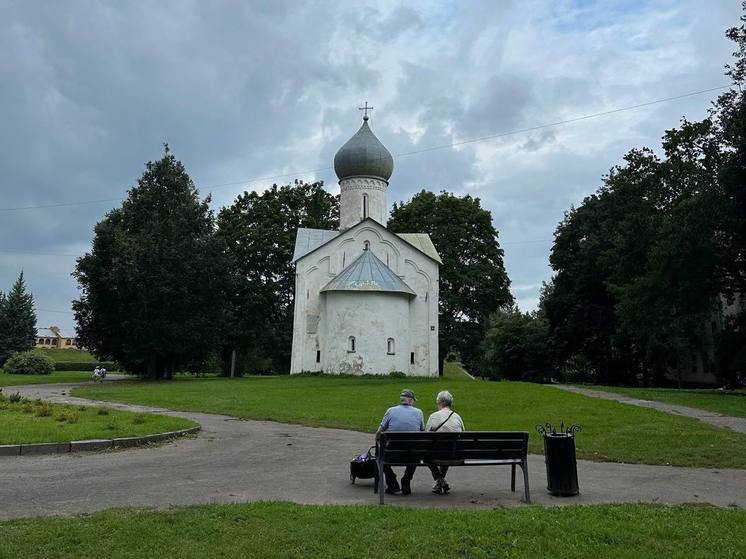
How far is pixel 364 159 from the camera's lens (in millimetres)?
47094

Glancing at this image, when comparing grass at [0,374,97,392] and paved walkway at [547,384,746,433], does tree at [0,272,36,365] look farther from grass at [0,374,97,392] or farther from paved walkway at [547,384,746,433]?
paved walkway at [547,384,746,433]

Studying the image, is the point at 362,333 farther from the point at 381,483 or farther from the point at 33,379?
the point at 381,483

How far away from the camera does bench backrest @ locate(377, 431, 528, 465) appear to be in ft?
27.2

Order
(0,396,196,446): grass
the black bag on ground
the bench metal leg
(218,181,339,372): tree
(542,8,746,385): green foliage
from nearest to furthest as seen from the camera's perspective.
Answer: the bench metal leg, the black bag on ground, (0,396,196,446): grass, (542,8,746,385): green foliage, (218,181,339,372): tree

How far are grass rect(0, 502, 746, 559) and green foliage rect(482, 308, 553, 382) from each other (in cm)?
4548

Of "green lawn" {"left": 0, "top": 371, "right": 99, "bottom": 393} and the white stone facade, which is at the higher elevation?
the white stone facade

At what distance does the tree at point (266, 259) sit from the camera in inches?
2057

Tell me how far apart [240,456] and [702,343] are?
44807 millimetres

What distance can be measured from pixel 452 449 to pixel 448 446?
2.6 inches

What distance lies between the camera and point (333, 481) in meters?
9.50

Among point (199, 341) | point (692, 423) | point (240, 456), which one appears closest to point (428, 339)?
point (199, 341)

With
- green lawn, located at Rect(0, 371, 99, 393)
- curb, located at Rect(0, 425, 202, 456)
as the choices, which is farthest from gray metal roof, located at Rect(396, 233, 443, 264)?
curb, located at Rect(0, 425, 202, 456)

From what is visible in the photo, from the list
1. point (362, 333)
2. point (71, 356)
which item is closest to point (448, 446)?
point (362, 333)

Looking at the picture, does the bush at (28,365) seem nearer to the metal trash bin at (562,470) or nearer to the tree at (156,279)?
the tree at (156,279)
